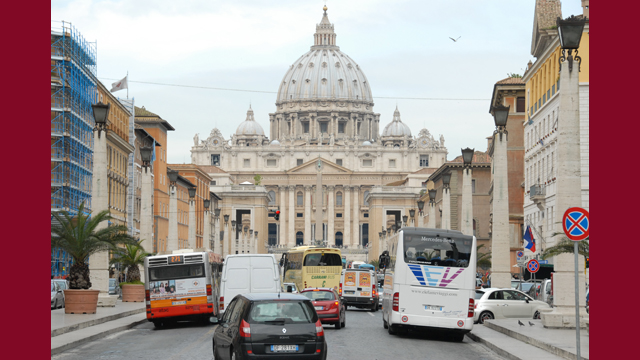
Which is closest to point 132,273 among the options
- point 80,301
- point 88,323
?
point 80,301

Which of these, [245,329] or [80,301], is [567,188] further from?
[80,301]

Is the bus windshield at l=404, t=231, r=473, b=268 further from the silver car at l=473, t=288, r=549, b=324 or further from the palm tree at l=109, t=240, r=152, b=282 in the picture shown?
the palm tree at l=109, t=240, r=152, b=282

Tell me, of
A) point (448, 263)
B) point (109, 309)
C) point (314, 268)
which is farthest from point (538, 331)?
point (314, 268)

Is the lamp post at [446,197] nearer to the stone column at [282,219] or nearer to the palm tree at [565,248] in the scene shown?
the palm tree at [565,248]

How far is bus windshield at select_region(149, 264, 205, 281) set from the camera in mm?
28672

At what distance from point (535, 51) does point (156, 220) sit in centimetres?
3884

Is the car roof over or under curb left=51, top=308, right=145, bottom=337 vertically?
over

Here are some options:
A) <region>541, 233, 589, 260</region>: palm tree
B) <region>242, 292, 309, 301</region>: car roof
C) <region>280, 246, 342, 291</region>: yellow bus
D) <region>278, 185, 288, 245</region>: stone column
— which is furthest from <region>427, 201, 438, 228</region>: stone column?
<region>278, 185, 288, 245</region>: stone column

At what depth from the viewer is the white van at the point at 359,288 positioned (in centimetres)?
3934

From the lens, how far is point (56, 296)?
3753 cm

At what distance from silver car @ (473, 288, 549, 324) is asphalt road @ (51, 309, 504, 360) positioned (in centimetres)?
490

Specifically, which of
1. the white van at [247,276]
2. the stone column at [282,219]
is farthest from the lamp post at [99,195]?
the stone column at [282,219]

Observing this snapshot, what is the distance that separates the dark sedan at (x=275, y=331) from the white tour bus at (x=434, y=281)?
876 cm

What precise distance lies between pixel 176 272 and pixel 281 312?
1453 cm
